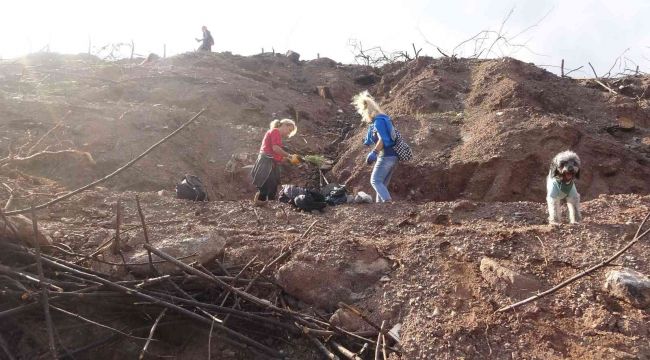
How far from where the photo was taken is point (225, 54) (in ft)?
52.5

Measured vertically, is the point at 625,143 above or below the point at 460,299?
above

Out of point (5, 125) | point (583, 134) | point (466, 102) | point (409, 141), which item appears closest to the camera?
point (5, 125)

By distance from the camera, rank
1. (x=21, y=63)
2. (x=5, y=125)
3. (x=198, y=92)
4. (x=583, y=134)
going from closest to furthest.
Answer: (x=5, y=125)
(x=583, y=134)
(x=198, y=92)
(x=21, y=63)

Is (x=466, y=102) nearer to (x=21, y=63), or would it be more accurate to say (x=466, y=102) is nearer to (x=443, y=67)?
(x=443, y=67)

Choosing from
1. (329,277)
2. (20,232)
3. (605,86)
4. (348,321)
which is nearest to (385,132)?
(329,277)

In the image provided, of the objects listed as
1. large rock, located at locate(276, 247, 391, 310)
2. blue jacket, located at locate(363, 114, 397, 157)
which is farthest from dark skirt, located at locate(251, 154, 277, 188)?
large rock, located at locate(276, 247, 391, 310)

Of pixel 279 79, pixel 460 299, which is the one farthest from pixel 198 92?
pixel 460 299

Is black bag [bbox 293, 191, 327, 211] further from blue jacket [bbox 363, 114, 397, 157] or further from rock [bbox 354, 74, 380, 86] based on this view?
rock [bbox 354, 74, 380, 86]

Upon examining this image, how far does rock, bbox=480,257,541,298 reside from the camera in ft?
10.5

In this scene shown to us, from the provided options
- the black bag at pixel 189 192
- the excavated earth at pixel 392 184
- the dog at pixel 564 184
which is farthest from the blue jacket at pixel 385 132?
the black bag at pixel 189 192

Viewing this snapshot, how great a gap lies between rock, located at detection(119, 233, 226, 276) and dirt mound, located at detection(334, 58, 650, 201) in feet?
16.0

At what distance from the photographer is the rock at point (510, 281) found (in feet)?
10.5

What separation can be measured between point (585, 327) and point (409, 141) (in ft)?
20.8

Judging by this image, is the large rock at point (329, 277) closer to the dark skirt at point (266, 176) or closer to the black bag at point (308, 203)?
the black bag at point (308, 203)
